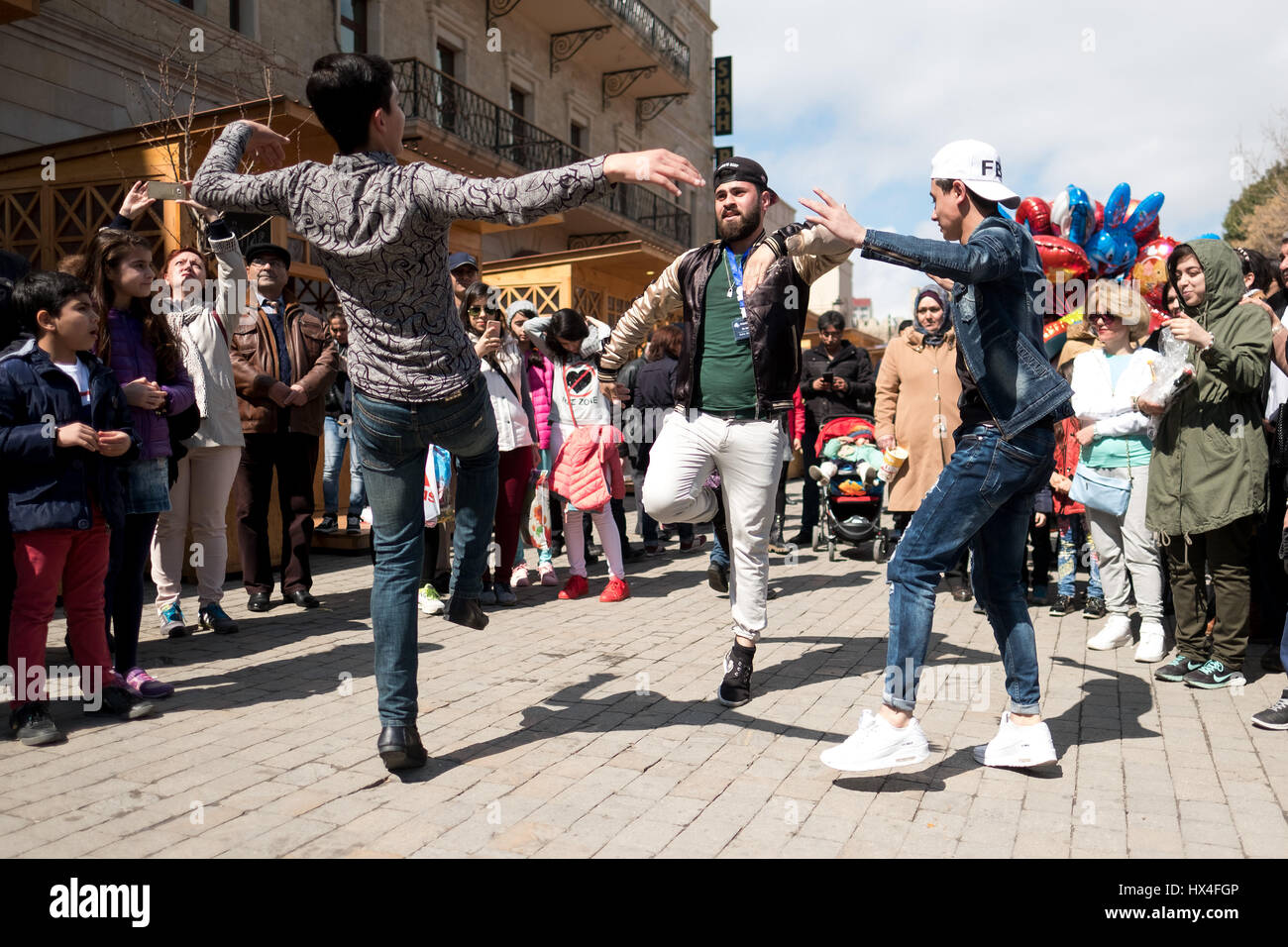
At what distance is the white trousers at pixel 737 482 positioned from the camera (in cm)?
470

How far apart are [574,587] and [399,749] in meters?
3.97

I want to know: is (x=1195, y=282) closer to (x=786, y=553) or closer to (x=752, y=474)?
(x=752, y=474)

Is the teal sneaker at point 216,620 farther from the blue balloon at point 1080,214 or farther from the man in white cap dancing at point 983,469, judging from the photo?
the blue balloon at point 1080,214

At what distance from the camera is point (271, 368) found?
22.9ft

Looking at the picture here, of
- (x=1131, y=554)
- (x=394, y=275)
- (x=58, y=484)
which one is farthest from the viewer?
(x=1131, y=554)

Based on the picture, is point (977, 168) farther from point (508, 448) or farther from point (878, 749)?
point (508, 448)

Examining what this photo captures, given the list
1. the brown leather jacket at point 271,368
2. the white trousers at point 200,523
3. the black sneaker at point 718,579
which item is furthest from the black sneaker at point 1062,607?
the white trousers at point 200,523

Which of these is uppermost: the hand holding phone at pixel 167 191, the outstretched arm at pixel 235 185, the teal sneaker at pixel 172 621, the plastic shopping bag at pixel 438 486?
the hand holding phone at pixel 167 191

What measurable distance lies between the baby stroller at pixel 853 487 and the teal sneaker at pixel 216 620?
18.2ft

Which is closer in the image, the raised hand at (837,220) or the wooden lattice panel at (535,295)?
the raised hand at (837,220)

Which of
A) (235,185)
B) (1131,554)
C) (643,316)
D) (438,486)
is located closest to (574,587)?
(438,486)

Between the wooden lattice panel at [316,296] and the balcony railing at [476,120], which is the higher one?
the balcony railing at [476,120]
